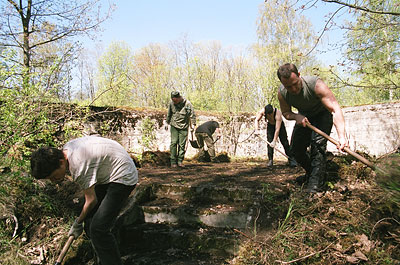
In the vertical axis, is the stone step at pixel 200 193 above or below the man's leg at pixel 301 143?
below

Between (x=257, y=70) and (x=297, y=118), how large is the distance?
1420 centimetres

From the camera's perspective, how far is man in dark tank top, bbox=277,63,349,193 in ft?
10.2

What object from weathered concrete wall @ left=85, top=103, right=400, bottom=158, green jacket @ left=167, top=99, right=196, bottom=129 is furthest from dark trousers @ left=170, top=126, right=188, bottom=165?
weathered concrete wall @ left=85, top=103, right=400, bottom=158

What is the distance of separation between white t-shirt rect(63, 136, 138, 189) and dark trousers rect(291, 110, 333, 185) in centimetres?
224

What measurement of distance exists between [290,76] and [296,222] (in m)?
1.59

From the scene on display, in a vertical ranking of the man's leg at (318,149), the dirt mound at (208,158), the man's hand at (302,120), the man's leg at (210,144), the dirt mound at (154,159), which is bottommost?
the dirt mound at (208,158)

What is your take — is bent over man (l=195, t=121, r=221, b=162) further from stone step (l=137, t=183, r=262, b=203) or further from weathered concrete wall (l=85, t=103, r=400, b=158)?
stone step (l=137, t=183, r=262, b=203)

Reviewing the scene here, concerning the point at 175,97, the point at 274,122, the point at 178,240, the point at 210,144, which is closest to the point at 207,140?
the point at 210,144

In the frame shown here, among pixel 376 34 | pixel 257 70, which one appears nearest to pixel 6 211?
pixel 376 34

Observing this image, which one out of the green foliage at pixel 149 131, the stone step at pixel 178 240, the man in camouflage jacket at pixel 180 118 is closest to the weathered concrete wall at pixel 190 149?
the green foliage at pixel 149 131

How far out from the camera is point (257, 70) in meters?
17.0

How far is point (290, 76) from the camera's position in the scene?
3.07 meters

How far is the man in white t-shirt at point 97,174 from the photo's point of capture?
7.18 ft

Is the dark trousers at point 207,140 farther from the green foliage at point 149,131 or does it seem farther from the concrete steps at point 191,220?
the concrete steps at point 191,220
